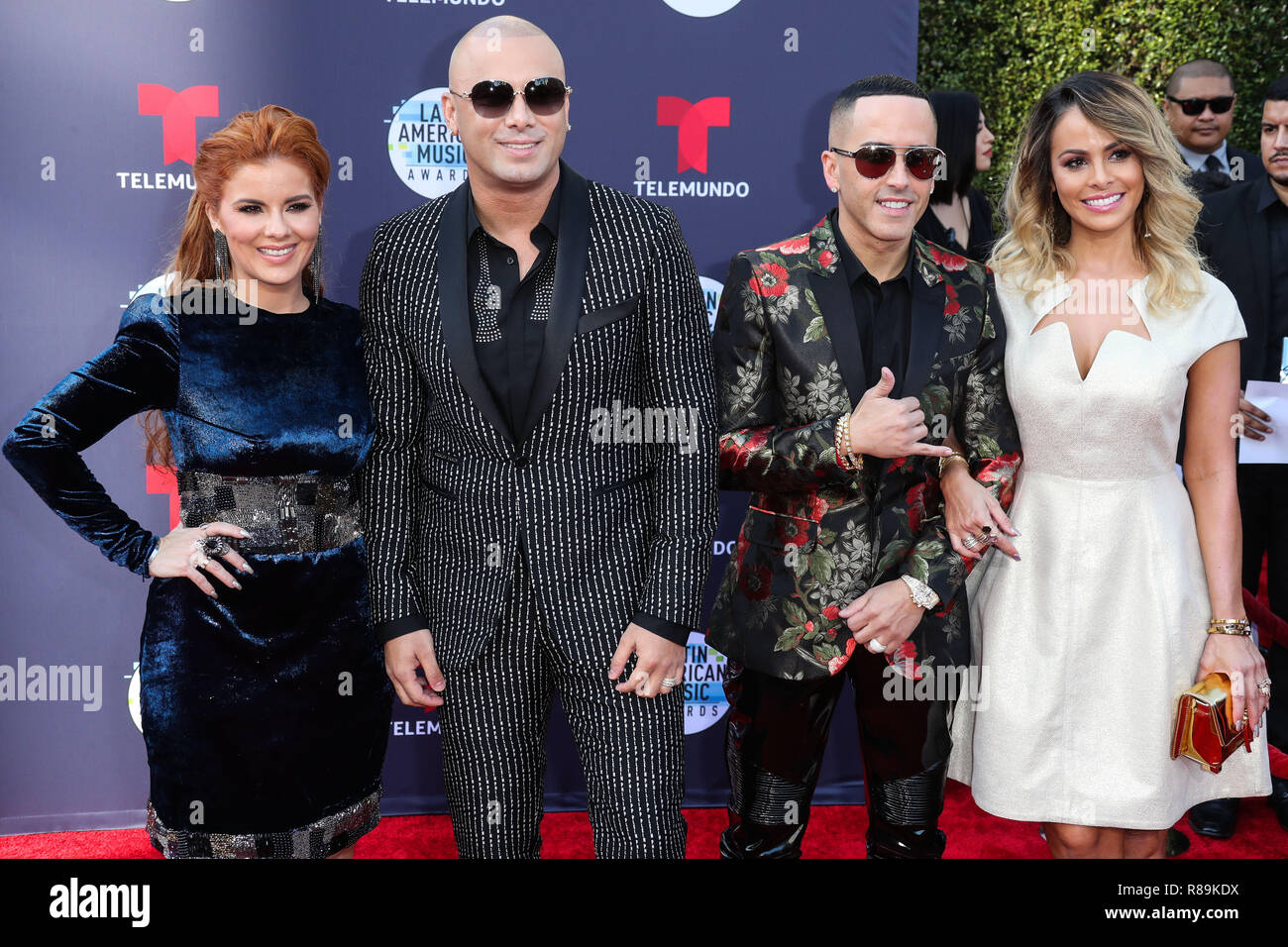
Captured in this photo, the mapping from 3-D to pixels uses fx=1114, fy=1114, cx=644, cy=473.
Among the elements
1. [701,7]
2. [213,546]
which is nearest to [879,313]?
[213,546]

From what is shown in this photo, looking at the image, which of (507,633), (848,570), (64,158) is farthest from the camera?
(64,158)

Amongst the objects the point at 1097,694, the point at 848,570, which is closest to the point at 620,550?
the point at 848,570

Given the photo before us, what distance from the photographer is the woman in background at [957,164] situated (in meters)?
4.22

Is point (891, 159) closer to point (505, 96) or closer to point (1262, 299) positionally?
point (505, 96)

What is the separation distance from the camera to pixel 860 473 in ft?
8.05

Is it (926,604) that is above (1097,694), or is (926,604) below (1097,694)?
above

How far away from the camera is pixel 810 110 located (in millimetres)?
3709

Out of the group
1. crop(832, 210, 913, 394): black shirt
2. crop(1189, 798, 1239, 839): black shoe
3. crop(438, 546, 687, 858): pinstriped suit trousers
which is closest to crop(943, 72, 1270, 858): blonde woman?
crop(832, 210, 913, 394): black shirt

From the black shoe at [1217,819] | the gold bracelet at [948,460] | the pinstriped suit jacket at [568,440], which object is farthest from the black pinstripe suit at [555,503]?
the black shoe at [1217,819]

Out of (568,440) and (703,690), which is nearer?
(568,440)

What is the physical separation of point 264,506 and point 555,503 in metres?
0.66

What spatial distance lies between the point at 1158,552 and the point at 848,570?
0.70 m
